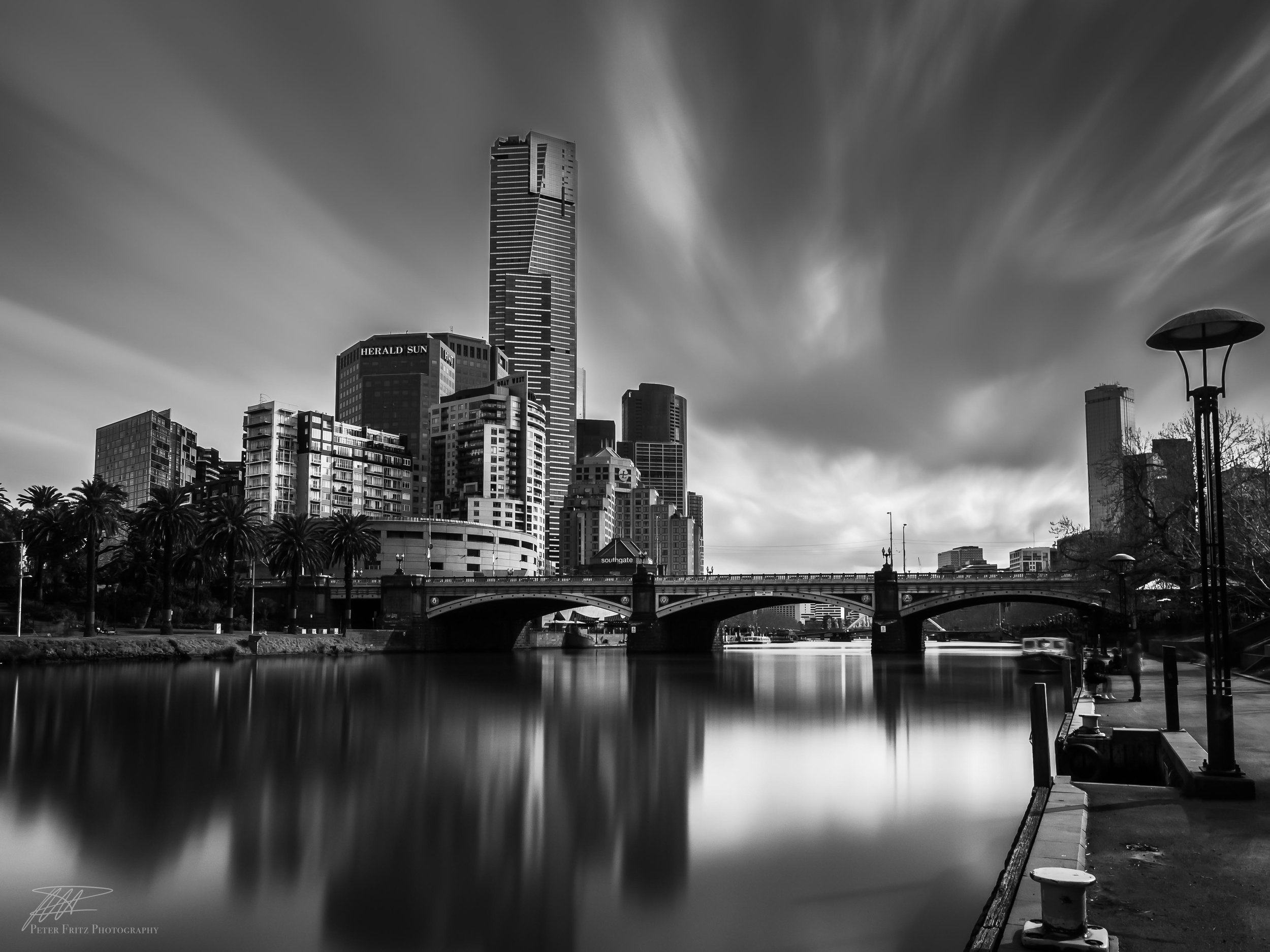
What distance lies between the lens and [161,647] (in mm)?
71188

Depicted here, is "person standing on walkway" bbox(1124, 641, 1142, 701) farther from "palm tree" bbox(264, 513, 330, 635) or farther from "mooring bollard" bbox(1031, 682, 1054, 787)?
"palm tree" bbox(264, 513, 330, 635)

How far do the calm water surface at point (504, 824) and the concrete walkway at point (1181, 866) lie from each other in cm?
208

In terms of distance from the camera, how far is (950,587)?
98.8 metres

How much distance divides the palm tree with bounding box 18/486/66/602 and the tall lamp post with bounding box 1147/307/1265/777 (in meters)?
80.4

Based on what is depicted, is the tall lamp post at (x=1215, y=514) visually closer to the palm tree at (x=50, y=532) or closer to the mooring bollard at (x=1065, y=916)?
the mooring bollard at (x=1065, y=916)

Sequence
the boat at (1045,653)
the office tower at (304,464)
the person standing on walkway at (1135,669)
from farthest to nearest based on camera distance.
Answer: the office tower at (304,464)
the boat at (1045,653)
the person standing on walkway at (1135,669)

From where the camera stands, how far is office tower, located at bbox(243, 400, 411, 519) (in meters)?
182

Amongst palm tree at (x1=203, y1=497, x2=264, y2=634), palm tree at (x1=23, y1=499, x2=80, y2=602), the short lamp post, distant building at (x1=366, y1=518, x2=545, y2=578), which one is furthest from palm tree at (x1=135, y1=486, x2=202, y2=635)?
the short lamp post

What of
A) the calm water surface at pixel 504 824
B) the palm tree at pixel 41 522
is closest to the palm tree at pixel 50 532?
the palm tree at pixel 41 522

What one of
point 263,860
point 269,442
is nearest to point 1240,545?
point 263,860

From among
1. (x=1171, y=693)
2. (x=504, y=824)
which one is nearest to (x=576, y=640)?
(x=1171, y=693)

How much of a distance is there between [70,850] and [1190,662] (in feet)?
167

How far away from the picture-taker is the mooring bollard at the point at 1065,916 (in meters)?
7.55

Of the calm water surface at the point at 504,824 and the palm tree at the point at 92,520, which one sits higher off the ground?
the palm tree at the point at 92,520
